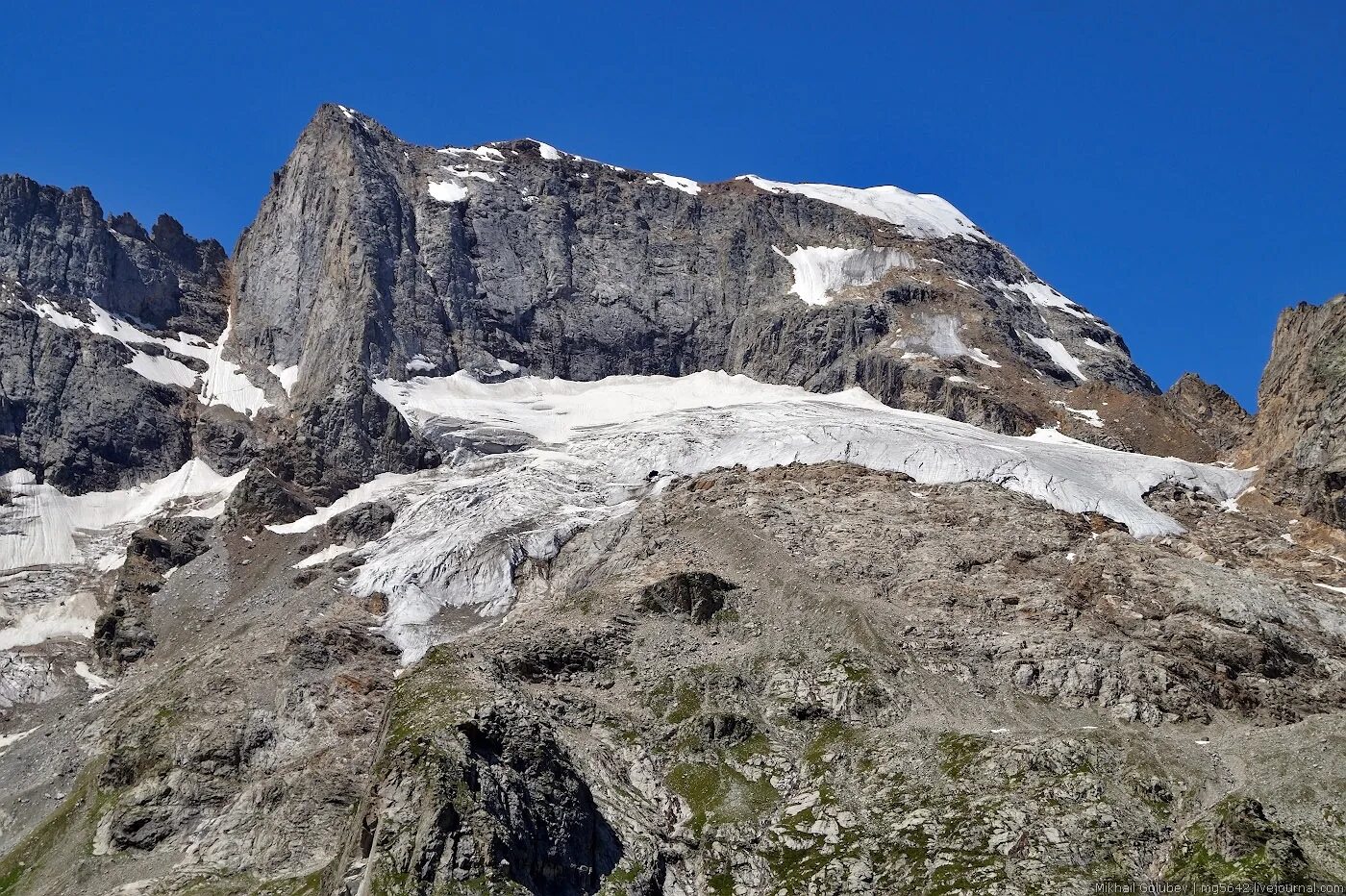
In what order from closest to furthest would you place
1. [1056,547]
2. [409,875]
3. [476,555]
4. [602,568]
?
[409,875] < [1056,547] < [602,568] < [476,555]

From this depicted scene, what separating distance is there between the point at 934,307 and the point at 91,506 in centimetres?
10165

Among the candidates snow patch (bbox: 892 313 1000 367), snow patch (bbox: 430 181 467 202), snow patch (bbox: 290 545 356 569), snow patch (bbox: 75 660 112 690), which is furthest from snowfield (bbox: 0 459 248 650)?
snow patch (bbox: 892 313 1000 367)

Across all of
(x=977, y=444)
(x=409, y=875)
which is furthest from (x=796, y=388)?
(x=409, y=875)

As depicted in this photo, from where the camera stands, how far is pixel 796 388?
536ft

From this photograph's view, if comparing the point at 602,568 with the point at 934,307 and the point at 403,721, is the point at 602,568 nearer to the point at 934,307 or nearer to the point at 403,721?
the point at 403,721

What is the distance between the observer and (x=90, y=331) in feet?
547

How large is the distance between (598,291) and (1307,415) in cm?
9889

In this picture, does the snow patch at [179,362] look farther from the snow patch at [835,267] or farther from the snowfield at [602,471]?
the snow patch at [835,267]

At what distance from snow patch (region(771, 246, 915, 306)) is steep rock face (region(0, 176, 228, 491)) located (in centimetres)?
7946

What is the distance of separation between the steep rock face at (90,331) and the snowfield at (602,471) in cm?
3053

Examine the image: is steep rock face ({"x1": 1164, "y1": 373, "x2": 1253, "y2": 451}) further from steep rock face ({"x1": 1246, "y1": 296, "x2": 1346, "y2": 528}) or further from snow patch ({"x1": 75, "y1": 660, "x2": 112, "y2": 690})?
snow patch ({"x1": 75, "y1": 660, "x2": 112, "y2": 690})

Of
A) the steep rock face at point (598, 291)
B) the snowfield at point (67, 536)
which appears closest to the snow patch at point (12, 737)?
the snowfield at point (67, 536)

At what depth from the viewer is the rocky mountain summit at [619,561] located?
6009 cm

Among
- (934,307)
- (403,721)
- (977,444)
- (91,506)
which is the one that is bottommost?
(403,721)
